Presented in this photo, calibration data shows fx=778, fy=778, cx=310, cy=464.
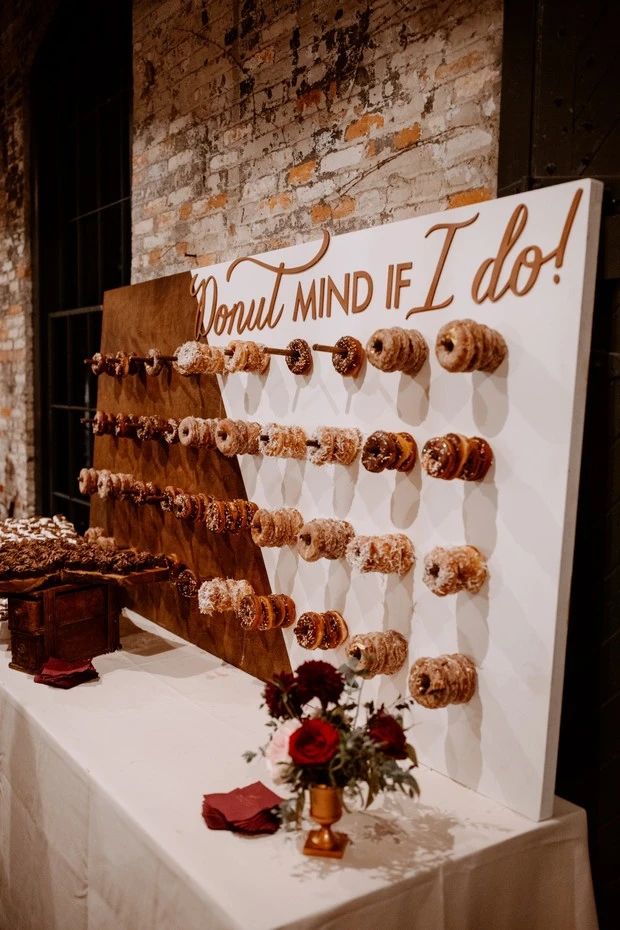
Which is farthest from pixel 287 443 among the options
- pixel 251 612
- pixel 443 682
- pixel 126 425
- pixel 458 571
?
pixel 126 425

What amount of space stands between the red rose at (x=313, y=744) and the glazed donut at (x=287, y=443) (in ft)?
3.73

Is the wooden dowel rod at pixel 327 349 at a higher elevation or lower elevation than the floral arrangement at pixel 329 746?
higher

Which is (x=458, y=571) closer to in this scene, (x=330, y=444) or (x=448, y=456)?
(x=448, y=456)

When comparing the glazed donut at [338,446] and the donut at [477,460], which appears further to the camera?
the glazed donut at [338,446]

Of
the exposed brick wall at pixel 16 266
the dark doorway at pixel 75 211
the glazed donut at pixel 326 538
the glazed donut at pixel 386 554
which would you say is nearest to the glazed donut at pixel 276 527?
the glazed donut at pixel 326 538

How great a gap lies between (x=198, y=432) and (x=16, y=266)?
3965 millimetres

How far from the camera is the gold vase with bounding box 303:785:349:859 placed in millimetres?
1774

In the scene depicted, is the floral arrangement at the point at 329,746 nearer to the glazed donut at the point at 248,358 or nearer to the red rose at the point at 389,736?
the red rose at the point at 389,736

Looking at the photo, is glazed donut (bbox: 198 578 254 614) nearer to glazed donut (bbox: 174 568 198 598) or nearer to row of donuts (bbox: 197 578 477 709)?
row of donuts (bbox: 197 578 477 709)

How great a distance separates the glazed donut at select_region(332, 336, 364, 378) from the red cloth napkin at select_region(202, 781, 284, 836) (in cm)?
126

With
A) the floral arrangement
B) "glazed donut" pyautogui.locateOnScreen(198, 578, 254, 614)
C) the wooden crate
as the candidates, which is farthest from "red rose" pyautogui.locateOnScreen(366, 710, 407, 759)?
the wooden crate

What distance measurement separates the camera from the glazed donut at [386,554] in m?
2.29

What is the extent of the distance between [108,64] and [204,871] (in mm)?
5112

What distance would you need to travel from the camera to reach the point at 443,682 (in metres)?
2.09
